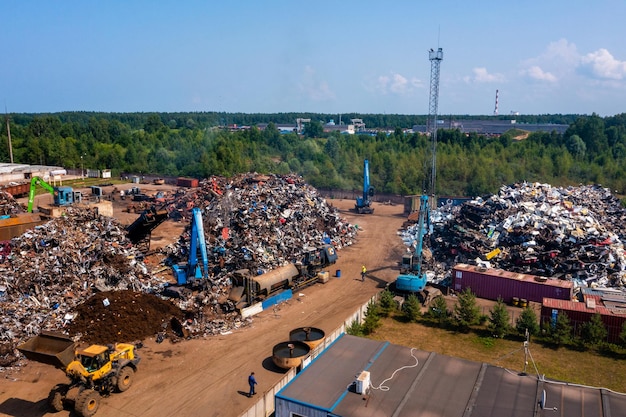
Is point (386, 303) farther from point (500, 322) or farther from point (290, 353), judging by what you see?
point (290, 353)

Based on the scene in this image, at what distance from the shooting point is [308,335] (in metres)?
19.6

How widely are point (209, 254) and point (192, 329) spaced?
25.4 feet

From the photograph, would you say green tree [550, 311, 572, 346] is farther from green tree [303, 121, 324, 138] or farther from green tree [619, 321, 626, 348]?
green tree [303, 121, 324, 138]

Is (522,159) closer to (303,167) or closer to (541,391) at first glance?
(303,167)

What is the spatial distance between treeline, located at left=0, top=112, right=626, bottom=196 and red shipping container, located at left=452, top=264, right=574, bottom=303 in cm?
3083

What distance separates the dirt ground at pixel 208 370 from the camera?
16.2 metres

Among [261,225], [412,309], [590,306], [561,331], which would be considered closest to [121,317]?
[261,225]

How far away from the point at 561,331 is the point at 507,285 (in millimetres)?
5254

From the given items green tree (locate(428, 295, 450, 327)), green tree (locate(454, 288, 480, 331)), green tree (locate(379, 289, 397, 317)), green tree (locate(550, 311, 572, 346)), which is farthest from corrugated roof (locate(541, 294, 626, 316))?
green tree (locate(379, 289, 397, 317))

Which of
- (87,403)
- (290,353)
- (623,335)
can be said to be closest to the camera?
(87,403)

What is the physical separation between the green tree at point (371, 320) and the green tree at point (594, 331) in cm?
891

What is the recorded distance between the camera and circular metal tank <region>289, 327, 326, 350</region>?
19378 mm

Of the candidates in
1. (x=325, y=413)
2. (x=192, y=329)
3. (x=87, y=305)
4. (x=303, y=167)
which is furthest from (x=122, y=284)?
(x=303, y=167)

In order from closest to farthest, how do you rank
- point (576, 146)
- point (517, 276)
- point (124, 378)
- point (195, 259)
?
point (124, 378)
point (195, 259)
point (517, 276)
point (576, 146)
